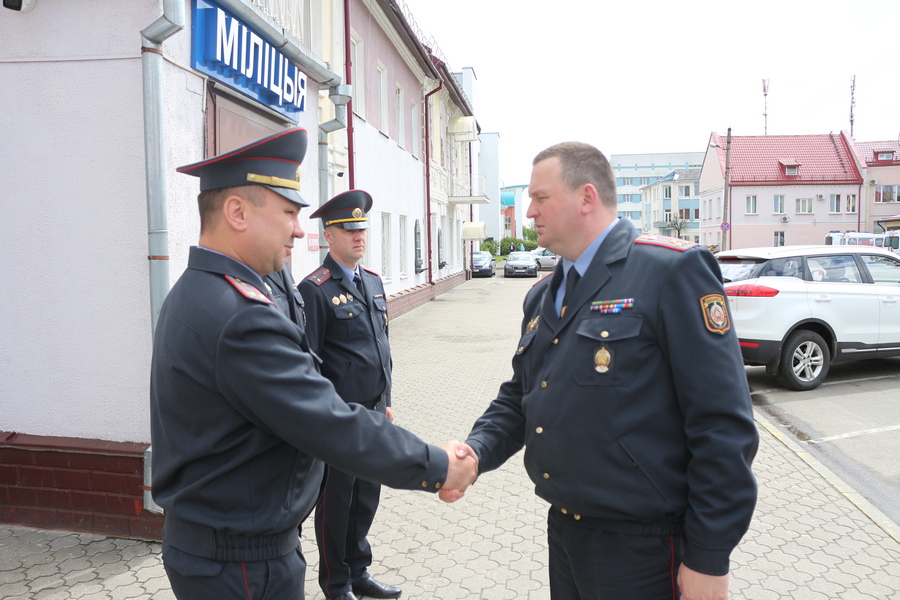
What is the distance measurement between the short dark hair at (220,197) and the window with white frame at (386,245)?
549 inches

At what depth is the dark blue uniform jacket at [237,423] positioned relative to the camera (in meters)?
1.87

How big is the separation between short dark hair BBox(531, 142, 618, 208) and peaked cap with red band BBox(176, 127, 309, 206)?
0.89m

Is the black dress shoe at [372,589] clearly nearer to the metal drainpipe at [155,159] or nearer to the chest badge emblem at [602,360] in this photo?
the metal drainpipe at [155,159]

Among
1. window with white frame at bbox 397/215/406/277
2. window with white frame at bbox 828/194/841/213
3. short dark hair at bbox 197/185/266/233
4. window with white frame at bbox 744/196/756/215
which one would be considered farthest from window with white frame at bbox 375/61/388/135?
window with white frame at bbox 828/194/841/213

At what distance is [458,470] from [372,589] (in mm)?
1777

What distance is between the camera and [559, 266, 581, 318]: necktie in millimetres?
2354

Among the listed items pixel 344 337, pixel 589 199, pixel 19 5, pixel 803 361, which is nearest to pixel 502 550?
pixel 344 337

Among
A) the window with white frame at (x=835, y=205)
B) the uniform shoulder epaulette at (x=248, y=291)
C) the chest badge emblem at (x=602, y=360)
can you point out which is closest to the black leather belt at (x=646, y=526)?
the chest badge emblem at (x=602, y=360)

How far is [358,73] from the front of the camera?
14.0 m

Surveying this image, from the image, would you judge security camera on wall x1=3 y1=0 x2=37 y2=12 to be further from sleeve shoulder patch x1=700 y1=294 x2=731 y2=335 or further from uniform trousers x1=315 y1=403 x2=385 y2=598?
sleeve shoulder patch x1=700 y1=294 x2=731 y2=335

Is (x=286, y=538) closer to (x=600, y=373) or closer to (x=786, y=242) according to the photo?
(x=600, y=373)

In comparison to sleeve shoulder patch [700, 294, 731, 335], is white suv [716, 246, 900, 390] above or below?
below

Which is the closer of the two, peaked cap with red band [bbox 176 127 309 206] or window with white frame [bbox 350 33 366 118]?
peaked cap with red band [bbox 176 127 309 206]

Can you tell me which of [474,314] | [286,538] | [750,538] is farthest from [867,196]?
[286,538]
